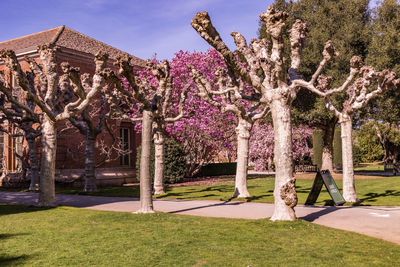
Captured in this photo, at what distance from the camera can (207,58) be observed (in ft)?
80.6

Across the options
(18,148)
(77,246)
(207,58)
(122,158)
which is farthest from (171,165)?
(77,246)

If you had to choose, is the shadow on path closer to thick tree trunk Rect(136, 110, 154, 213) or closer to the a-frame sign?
the a-frame sign

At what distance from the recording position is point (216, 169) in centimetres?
3112

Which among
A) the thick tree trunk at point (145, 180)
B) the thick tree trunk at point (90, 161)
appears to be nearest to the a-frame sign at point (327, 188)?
the thick tree trunk at point (145, 180)

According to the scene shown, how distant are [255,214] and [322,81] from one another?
6.02m

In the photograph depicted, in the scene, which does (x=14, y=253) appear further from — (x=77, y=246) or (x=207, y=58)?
(x=207, y=58)

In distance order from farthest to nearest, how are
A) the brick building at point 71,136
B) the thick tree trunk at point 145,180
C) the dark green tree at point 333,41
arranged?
the dark green tree at point 333,41 < the brick building at point 71,136 < the thick tree trunk at point 145,180

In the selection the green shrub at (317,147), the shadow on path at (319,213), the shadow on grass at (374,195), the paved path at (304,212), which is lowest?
the shadow on grass at (374,195)

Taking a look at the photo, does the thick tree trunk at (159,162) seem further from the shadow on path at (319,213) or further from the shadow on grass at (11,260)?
the shadow on grass at (11,260)

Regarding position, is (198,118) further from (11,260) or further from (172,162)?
(11,260)

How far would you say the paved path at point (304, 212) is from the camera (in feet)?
28.3

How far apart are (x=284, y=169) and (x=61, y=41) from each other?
19.6 m

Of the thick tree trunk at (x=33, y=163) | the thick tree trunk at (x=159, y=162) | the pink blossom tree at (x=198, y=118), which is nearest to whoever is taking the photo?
the thick tree trunk at (x=159, y=162)

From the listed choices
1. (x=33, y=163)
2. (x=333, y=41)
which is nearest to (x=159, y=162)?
(x=33, y=163)
